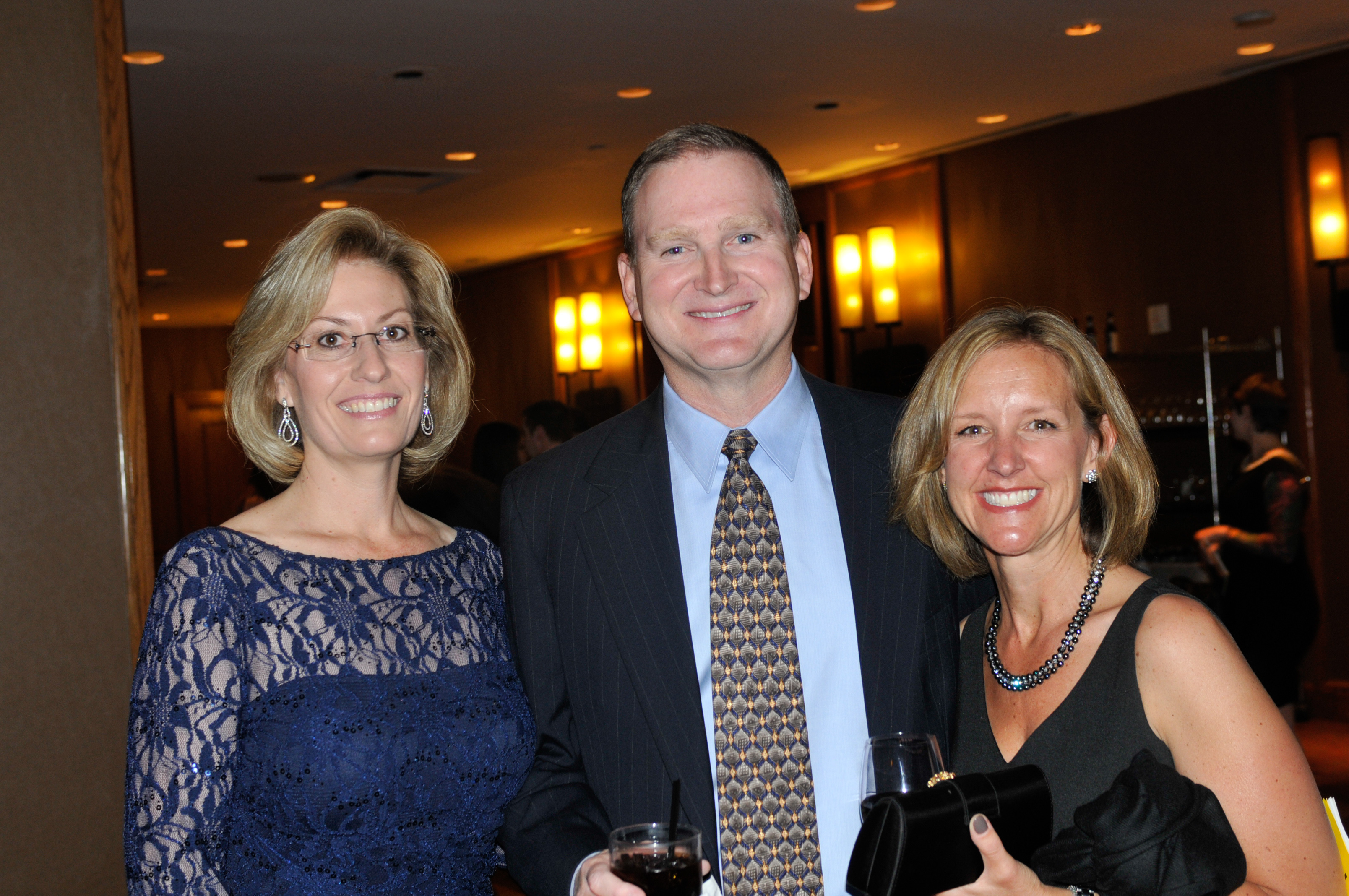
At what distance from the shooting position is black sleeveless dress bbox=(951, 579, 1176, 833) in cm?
170

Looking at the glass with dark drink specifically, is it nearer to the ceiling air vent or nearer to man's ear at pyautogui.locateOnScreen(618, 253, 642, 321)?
man's ear at pyautogui.locateOnScreen(618, 253, 642, 321)

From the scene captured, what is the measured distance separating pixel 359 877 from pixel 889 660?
93 cm

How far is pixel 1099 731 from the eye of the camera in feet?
5.71

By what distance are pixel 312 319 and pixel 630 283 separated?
1.87ft

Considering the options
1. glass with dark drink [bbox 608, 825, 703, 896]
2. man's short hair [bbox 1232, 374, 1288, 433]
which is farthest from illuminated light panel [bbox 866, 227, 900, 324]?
glass with dark drink [bbox 608, 825, 703, 896]

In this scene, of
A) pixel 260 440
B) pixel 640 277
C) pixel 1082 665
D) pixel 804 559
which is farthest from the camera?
pixel 260 440

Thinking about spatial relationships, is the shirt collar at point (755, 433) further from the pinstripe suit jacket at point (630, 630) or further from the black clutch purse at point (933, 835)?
the black clutch purse at point (933, 835)

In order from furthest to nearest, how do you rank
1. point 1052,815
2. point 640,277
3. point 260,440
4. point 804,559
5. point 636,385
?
point 636,385
point 260,440
point 640,277
point 804,559
point 1052,815

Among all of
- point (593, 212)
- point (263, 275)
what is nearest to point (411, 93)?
point (593, 212)

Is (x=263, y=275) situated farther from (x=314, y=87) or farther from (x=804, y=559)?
(x=314, y=87)

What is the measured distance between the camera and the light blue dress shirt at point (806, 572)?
1821 millimetres

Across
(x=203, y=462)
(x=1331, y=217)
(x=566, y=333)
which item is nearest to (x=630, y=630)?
(x=1331, y=217)

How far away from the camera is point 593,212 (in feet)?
32.8

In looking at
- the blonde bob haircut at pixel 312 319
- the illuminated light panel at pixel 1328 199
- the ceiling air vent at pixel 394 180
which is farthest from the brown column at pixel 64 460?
the illuminated light panel at pixel 1328 199
